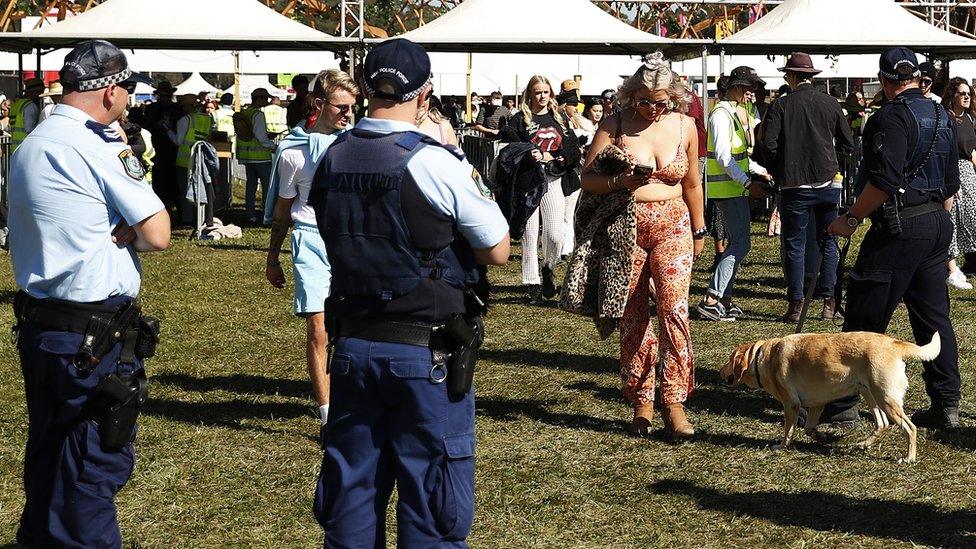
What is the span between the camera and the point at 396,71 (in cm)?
334

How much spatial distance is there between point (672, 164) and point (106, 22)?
429 inches

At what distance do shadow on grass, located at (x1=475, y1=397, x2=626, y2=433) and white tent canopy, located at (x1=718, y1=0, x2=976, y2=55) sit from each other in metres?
8.89

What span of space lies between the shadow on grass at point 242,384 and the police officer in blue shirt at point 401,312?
12.2 feet

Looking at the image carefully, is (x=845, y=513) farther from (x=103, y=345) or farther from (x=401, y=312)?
(x=103, y=345)

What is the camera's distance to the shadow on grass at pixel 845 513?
186 inches

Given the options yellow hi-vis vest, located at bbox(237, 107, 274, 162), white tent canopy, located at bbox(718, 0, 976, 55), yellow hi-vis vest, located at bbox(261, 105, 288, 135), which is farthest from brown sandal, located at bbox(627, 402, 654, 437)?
yellow hi-vis vest, located at bbox(261, 105, 288, 135)

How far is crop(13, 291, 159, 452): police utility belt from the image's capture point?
3572mm

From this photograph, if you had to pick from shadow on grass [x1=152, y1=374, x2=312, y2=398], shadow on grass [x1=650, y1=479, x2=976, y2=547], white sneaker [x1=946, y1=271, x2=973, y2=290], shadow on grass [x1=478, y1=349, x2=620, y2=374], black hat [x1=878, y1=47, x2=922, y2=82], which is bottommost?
shadow on grass [x1=152, y1=374, x2=312, y2=398]

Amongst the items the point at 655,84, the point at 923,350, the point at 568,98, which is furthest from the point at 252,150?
the point at 923,350

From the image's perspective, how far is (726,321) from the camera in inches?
366

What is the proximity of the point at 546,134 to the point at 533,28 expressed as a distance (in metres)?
4.72

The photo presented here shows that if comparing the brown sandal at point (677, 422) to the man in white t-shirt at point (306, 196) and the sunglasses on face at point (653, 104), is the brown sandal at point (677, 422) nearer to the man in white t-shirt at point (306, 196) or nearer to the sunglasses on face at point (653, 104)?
the sunglasses on face at point (653, 104)

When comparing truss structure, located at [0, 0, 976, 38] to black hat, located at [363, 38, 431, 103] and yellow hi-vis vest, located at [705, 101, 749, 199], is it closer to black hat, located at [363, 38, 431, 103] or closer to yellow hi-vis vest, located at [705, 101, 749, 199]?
yellow hi-vis vest, located at [705, 101, 749, 199]

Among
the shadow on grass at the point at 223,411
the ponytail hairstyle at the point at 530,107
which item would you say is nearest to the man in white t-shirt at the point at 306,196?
the shadow on grass at the point at 223,411
